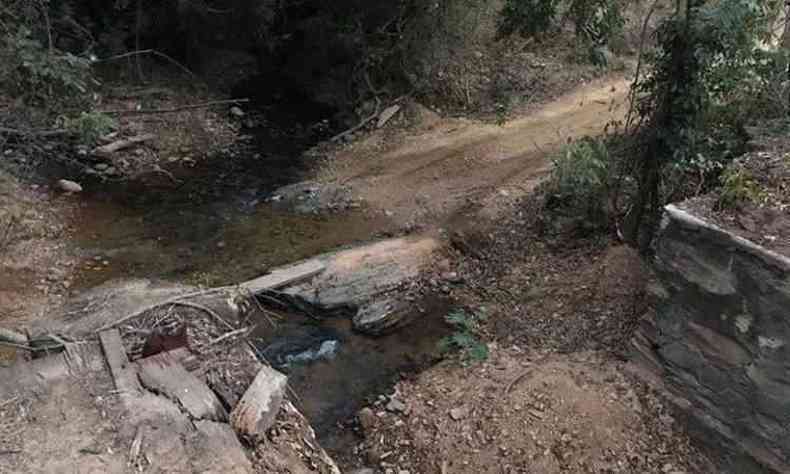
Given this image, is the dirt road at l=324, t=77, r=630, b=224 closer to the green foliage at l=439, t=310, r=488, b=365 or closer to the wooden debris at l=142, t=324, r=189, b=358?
the green foliage at l=439, t=310, r=488, b=365

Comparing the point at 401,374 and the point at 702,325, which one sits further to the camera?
the point at 401,374

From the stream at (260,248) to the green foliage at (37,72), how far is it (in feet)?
6.03

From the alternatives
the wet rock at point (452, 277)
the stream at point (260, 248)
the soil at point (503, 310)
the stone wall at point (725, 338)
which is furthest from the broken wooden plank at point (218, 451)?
the wet rock at point (452, 277)

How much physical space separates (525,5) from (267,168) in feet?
15.7

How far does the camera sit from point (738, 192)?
17.5 feet

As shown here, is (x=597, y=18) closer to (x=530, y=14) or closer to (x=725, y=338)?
(x=530, y=14)

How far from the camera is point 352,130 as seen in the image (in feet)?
37.4

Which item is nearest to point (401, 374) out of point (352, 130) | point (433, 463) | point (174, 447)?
point (433, 463)

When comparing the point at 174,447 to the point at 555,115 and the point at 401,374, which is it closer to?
the point at 401,374

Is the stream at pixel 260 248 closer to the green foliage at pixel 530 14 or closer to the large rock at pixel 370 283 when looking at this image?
the large rock at pixel 370 283

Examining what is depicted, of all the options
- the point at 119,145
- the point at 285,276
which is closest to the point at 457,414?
the point at 285,276

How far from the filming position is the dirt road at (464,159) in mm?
9445

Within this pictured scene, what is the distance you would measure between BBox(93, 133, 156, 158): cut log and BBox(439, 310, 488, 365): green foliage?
18.4 feet

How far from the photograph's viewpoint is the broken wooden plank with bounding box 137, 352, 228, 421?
446 cm
